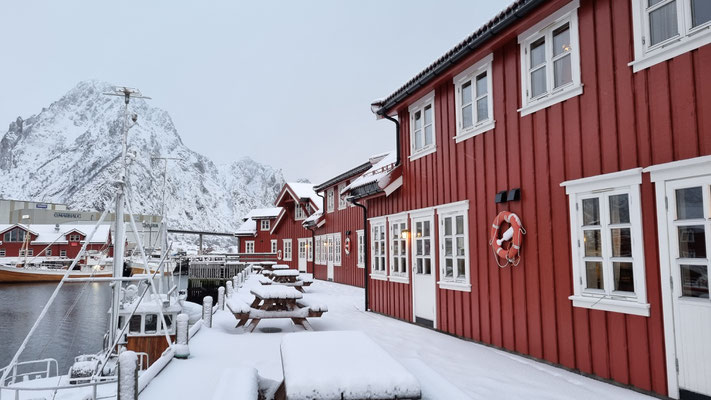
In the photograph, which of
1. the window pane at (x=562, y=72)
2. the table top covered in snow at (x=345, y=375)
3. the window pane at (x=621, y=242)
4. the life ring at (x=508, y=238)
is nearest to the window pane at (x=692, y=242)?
the window pane at (x=621, y=242)

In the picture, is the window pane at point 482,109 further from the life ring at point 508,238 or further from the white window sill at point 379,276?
the white window sill at point 379,276

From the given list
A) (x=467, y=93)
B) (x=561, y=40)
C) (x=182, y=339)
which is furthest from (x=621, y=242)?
(x=182, y=339)

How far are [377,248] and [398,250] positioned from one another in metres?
1.27

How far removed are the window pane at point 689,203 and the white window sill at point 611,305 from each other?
1.04m

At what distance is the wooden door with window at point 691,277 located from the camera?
169 inches

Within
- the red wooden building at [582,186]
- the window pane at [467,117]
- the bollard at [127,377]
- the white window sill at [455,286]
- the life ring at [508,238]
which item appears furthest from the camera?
the window pane at [467,117]

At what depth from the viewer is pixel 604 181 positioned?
5.39 meters

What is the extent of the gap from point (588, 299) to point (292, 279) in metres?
14.3

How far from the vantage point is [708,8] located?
4473 mm

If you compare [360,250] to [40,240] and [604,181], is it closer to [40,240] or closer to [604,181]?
[604,181]

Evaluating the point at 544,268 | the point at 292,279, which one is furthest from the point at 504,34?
the point at 292,279

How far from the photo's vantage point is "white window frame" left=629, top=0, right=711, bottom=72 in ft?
14.7

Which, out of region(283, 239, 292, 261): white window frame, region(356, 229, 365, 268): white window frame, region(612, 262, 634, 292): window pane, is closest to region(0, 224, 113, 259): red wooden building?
region(283, 239, 292, 261): white window frame

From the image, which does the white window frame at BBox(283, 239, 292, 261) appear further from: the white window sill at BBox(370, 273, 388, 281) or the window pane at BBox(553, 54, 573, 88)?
the window pane at BBox(553, 54, 573, 88)
